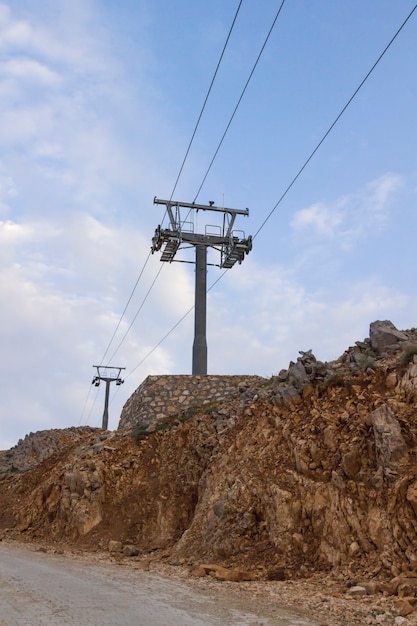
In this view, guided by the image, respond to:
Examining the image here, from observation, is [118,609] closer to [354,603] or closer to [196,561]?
[354,603]

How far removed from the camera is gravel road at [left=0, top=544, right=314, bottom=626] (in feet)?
23.5

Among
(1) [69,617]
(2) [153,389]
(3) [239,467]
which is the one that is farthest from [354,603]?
(2) [153,389]

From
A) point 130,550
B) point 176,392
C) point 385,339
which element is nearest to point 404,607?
point 385,339

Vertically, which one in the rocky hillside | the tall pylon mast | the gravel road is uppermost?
the tall pylon mast

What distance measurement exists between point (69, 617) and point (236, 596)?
3099 millimetres

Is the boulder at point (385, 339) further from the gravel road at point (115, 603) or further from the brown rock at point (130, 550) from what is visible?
the brown rock at point (130, 550)

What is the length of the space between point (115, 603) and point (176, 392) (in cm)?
1493

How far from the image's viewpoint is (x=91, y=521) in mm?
18500

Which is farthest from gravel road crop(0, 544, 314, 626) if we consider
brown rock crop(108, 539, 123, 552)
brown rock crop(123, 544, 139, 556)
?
brown rock crop(108, 539, 123, 552)

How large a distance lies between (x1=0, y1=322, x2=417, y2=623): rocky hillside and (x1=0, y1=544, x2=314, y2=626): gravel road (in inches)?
77.4

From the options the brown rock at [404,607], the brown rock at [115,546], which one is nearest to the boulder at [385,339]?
the brown rock at [404,607]

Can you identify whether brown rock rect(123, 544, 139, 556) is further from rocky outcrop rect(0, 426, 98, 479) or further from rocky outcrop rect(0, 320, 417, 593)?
rocky outcrop rect(0, 426, 98, 479)

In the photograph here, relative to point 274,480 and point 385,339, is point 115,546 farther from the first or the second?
point 385,339

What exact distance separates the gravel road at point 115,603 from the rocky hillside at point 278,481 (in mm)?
1965
